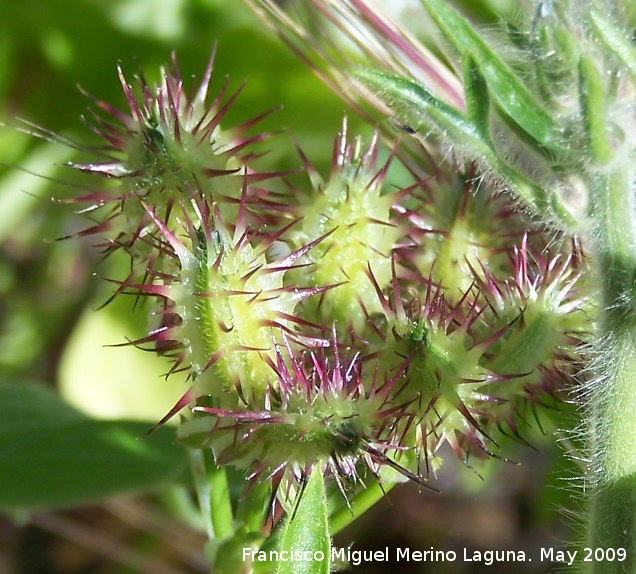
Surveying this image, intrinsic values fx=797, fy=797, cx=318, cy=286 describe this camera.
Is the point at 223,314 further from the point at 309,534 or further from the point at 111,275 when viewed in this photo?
the point at 111,275

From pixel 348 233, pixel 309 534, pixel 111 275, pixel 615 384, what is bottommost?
pixel 309 534

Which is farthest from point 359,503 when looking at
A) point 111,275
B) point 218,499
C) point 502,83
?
point 111,275

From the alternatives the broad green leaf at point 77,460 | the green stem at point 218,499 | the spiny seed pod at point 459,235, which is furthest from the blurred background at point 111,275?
the green stem at point 218,499

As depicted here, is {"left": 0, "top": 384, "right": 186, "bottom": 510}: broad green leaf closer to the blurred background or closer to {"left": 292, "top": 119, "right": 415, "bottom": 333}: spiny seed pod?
the blurred background

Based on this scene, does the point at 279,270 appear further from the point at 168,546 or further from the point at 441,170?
the point at 168,546

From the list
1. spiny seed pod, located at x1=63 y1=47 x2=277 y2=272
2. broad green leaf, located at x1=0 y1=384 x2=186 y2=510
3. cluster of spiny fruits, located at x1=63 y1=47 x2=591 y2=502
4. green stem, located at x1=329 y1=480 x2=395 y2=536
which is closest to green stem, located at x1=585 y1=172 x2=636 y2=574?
cluster of spiny fruits, located at x1=63 y1=47 x2=591 y2=502
